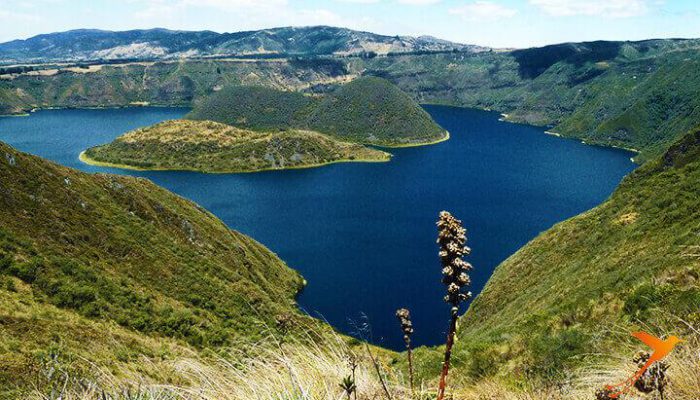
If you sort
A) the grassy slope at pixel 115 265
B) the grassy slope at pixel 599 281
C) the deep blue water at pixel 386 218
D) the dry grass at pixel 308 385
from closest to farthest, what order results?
the dry grass at pixel 308 385 → the grassy slope at pixel 599 281 → the grassy slope at pixel 115 265 → the deep blue water at pixel 386 218

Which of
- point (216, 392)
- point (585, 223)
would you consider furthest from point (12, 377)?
point (585, 223)

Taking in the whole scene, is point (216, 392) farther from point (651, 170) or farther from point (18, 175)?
point (651, 170)

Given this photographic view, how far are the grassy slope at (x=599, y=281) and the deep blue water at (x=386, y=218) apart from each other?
17.3m

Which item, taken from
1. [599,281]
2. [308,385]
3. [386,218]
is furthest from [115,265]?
[386,218]

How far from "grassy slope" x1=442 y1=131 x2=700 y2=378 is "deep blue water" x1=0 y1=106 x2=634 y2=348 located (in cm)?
1733

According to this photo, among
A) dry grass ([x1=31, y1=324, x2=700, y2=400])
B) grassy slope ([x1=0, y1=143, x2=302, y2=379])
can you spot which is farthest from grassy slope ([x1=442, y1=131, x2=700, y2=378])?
grassy slope ([x1=0, y1=143, x2=302, y2=379])

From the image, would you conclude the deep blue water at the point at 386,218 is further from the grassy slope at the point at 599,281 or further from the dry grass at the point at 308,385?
the dry grass at the point at 308,385

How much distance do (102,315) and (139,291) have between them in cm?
772

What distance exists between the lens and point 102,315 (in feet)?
144

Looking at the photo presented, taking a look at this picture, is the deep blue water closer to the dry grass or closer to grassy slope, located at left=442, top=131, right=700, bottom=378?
grassy slope, located at left=442, top=131, right=700, bottom=378

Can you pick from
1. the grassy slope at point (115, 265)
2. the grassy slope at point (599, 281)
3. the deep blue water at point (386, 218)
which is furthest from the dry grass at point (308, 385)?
the deep blue water at point (386, 218)

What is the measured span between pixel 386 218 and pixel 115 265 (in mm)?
86581

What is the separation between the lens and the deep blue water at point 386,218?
8319 cm

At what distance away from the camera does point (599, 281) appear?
41688mm
